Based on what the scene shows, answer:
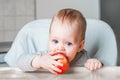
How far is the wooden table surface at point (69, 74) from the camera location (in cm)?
71

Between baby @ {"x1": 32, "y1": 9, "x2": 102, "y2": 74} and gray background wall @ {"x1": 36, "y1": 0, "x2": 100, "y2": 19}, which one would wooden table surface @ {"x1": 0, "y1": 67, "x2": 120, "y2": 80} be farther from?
gray background wall @ {"x1": 36, "y1": 0, "x2": 100, "y2": 19}

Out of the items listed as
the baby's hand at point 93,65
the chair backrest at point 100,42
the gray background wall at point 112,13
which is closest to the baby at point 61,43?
the baby's hand at point 93,65

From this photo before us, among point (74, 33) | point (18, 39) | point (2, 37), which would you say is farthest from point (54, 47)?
point (2, 37)

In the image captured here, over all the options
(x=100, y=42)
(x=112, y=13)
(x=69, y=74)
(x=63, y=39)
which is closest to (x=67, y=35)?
(x=63, y=39)

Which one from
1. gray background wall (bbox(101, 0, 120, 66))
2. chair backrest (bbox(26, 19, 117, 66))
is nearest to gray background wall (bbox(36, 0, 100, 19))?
gray background wall (bbox(101, 0, 120, 66))

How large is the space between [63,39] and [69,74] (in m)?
0.11

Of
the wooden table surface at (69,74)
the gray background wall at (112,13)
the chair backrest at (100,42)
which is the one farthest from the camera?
the gray background wall at (112,13)

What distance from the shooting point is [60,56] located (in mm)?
720

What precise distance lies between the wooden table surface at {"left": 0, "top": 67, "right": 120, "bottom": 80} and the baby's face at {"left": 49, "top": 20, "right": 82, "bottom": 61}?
7cm

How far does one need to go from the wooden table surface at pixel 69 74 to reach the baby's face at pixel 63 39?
0.23 feet

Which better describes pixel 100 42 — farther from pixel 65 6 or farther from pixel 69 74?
pixel 65 6

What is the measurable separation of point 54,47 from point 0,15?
134 cm

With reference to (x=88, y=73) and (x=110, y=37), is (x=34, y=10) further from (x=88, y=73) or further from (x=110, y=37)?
(x=88, y=73)

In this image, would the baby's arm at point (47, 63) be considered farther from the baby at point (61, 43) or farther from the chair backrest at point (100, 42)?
the chair backrest at point (100, 42)
